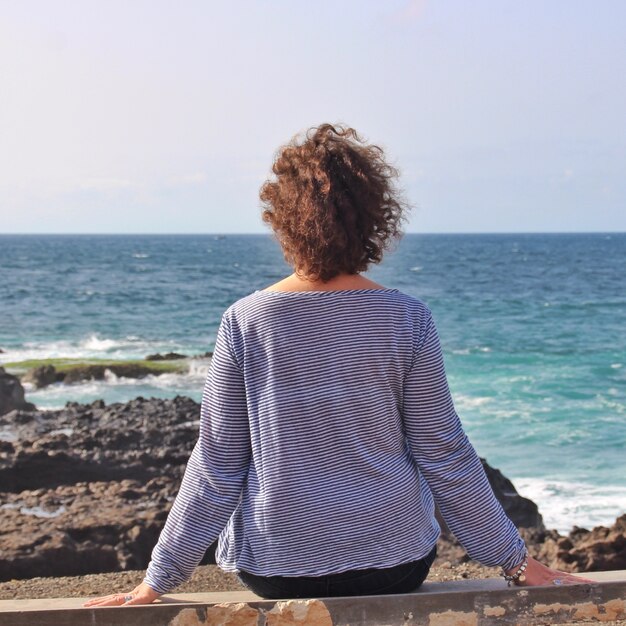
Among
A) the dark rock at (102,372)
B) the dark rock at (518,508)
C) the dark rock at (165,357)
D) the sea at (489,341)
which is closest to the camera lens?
the dark rock at (518,508)

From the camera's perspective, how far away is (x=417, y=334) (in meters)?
2.46

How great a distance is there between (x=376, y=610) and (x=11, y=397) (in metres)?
13.5

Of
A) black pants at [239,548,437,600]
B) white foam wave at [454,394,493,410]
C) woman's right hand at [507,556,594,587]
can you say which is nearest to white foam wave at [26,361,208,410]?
white foam wave at [454,394,493,410]

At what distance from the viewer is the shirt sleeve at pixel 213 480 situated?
252 centimetres

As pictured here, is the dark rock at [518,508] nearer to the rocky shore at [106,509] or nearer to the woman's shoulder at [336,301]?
the rocky shore at [106,509]

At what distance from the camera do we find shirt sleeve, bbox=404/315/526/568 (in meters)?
2.48

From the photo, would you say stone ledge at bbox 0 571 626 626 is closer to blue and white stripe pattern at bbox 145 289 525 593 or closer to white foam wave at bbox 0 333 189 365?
blue and white stripe pattern at bbox 145 289 525 593

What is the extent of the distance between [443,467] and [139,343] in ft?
87.6

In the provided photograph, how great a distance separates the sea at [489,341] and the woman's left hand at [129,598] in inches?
39.1

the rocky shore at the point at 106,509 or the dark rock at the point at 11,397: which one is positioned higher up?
the rocky shore at the point at 106,509

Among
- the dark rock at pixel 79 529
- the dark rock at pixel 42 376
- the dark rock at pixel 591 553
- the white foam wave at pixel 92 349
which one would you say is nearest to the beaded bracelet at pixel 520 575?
the dark rock at pixel 79 529

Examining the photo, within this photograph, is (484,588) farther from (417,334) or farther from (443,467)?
(417,334)

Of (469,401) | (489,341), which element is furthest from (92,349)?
(469,401)

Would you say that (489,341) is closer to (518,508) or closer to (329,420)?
(518,508)
